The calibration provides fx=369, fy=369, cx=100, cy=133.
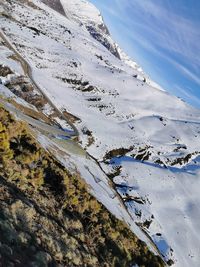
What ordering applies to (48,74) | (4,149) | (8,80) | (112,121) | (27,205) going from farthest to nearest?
(48,74)
(112,121)
(8,80)
(4,149)
(27,205)

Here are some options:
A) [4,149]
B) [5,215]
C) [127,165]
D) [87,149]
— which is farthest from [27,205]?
[127,165]

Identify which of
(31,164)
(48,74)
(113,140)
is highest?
(31,164)

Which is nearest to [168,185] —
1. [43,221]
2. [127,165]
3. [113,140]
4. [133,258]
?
[127,165]

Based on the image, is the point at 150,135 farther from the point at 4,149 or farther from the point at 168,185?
the point at 4,149

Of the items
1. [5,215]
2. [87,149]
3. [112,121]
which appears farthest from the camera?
[112,121]

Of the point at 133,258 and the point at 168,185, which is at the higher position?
the point at 133,258

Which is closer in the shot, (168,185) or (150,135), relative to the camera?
(168,185)

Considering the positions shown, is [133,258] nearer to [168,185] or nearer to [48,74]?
[168,185]
